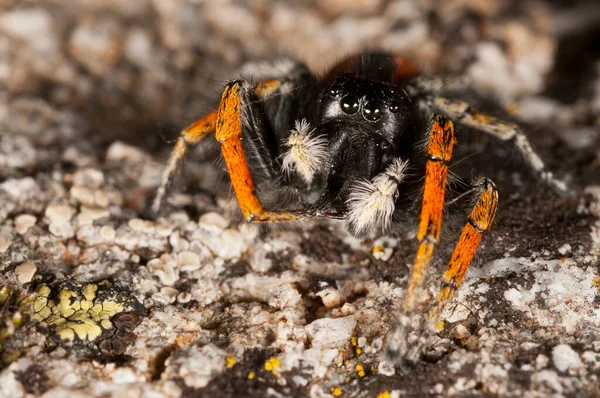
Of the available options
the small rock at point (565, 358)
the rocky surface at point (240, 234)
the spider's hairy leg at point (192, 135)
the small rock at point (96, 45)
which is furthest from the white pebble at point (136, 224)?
the small rock at point (565, 358)

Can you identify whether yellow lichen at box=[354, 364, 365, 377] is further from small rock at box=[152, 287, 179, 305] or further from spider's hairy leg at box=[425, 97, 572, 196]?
spider's hairy leg at box=[425, 97, 572, 196]

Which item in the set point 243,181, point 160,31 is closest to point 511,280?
point 243,181

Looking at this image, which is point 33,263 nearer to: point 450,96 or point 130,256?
point 130,256

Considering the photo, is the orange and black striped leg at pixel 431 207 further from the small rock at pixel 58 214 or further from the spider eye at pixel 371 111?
the small rock at pixel 58 214

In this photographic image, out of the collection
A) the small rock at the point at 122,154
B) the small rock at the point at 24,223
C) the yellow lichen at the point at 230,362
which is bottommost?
the yellow lichen at the point at 230,362

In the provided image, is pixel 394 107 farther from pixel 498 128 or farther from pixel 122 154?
pixel 122 154

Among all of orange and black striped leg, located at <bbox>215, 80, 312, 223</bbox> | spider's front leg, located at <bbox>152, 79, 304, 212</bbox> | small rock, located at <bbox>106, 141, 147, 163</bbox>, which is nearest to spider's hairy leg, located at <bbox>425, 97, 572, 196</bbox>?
spider's front leg, located at <bbox>152, 79, 304, 212</bbox>
